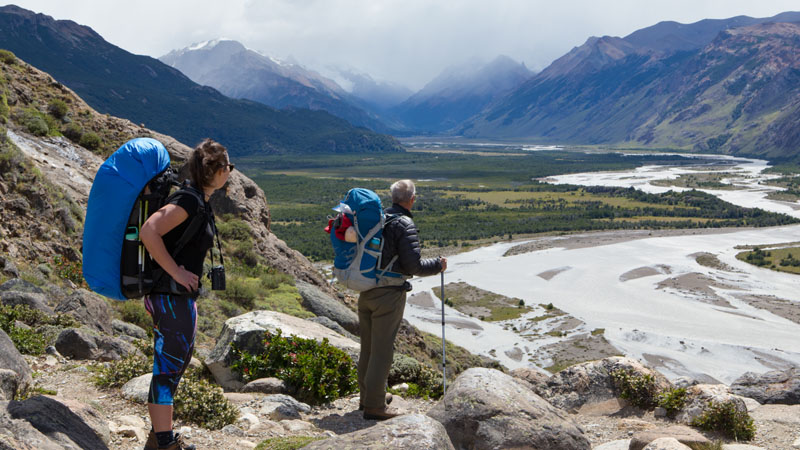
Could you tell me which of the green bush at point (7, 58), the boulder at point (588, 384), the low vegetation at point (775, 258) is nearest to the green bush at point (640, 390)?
the boulder at point (588, 384)

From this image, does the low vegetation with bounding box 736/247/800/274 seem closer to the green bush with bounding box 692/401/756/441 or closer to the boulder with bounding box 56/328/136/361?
the green bush with bounding box 692/401/756/441

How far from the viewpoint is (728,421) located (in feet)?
24.5

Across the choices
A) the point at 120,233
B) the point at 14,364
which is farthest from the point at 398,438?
the point at 14,364

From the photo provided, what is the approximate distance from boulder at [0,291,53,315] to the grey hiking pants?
576 centimetres

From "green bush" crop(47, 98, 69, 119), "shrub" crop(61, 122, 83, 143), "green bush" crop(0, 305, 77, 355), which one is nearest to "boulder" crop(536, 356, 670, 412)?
"green bush" crop(0, 305, 77, 355)

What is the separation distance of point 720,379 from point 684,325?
9774 millimetres

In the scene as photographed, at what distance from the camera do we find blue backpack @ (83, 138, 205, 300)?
443 cm

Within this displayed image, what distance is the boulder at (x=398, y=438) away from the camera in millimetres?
4102

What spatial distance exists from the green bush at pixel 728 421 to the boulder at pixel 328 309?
10204mm

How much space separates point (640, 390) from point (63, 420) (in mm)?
7621

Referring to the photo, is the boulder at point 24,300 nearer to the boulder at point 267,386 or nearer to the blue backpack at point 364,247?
the boulder at point 267,386

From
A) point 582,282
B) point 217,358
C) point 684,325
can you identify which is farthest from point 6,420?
point 582,282

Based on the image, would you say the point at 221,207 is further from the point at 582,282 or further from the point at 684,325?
the point at 582,282

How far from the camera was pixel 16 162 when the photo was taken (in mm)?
14078
